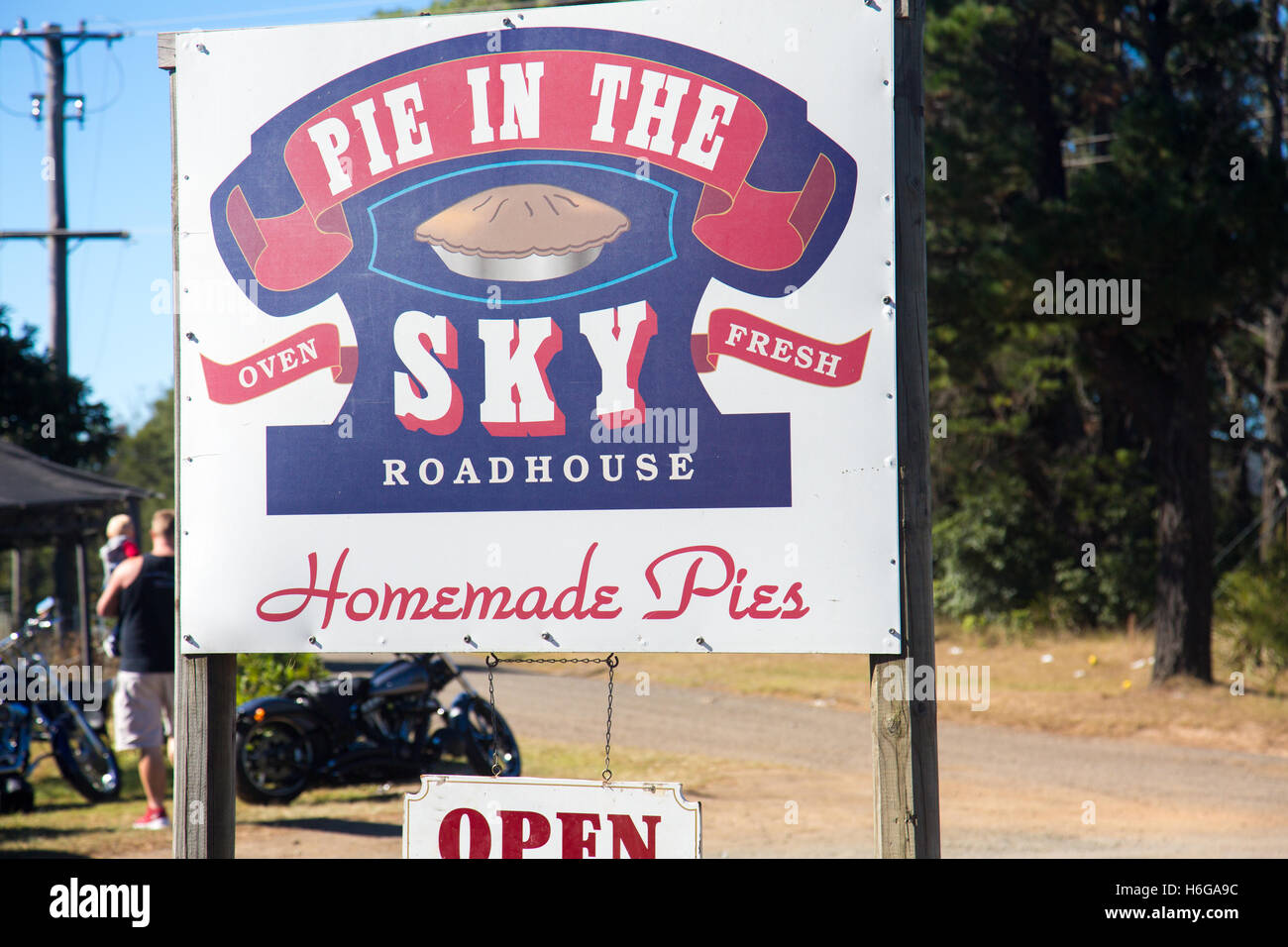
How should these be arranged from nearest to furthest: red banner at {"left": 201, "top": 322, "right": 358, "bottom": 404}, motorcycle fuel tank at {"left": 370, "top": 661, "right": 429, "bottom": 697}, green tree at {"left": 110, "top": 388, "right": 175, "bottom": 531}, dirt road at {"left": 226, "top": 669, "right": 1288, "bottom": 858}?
red banner at {"left": 201, "top": 322, "right": 358, "bottom": 404}
dirt road at {"left": 226, "top": 669, "right": 1288, "bottom": 858}
motorcycle fuel tank at {"left": 370, "top": 661, "right": 429, "bottom": 697}
green tree at {"left": 110, "top": 388, "right": 175, "bottom": 531}

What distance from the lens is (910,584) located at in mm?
3359

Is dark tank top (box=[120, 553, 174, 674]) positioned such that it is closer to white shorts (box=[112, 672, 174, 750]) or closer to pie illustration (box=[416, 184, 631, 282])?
white shorts (box=[112, 672, 174, 750])

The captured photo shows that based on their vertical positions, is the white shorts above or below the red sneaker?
above

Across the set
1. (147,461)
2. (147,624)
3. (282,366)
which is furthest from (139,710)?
(147,461)

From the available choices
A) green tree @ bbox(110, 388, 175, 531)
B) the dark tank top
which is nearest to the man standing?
the dark tank top

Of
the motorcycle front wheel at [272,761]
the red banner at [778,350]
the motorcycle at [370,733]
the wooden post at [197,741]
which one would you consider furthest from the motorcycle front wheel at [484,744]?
the red banner at [778,350]

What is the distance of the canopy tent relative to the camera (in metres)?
12.9

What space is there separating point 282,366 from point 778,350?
1.55 metres

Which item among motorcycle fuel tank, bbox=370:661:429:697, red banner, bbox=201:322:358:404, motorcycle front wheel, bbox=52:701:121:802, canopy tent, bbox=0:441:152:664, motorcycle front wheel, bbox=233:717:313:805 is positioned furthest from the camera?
canopy tent, bbox=0:441:152:664

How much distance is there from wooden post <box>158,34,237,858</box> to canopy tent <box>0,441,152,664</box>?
9901 mm

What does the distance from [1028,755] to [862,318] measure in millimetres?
9489

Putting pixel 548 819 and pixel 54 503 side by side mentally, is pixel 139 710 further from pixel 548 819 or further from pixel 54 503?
pixel 54 503
